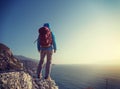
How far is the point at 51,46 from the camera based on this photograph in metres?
9.55

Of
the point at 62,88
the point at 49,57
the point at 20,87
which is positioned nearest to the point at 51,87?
the point at 49,57

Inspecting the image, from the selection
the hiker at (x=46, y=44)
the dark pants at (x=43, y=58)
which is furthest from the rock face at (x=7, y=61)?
the hiker at (x=46, y=44)

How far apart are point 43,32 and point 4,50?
15.2 ft

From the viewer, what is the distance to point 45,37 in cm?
902

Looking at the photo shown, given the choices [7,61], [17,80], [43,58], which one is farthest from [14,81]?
[7,61]

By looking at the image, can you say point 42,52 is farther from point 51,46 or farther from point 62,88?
point 62,88

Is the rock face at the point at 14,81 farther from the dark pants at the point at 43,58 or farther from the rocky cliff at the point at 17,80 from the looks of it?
the dark pants at the point at 43,58

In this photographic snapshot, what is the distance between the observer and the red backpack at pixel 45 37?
29.3 feet

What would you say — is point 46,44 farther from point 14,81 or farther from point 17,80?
point 14,81

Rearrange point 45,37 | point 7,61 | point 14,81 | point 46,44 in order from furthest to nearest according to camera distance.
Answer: point 7,61 → point 46,44 → point 45,37 → point 14,81

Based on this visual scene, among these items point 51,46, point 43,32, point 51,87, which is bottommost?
point 51,87

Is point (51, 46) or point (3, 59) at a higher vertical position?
point (51, 46)

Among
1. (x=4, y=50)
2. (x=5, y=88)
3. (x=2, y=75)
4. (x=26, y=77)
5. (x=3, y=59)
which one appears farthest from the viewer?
(x=4, y=50)

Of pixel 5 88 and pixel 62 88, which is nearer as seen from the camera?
pixel 5 88
